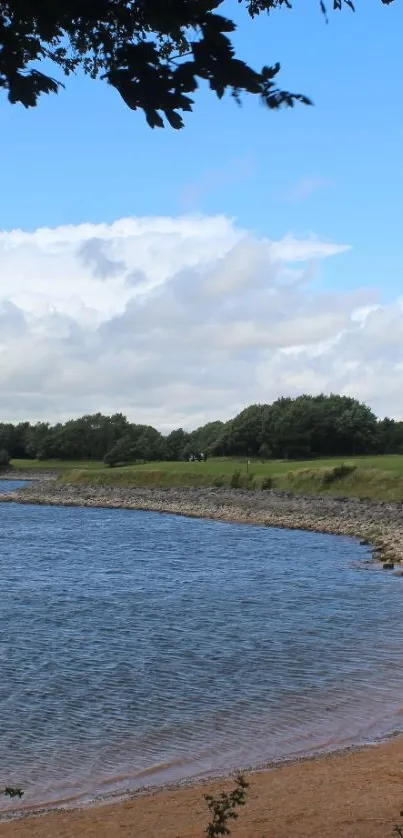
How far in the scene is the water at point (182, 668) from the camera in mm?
11602

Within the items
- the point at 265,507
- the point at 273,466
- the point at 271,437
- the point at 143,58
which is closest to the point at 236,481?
the point at 273,466

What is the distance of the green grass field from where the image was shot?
222 feet

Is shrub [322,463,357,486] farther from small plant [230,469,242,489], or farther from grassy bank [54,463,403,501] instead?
small plant [230,469,242,489]

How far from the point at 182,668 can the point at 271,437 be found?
11363cm

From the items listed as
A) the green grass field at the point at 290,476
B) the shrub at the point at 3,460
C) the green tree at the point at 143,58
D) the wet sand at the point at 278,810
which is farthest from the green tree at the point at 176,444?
the green tree at the point at 143,58

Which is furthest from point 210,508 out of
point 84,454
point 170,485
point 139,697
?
point 84,454

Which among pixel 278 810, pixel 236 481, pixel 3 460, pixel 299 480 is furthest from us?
pixel 3 460

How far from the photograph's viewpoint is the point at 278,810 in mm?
8812

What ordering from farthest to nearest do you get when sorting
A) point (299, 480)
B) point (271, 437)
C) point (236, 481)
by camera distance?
point (271, 437) < point (236, 481) < point (299, 480)

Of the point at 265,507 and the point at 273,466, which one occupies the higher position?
the point at 273,466

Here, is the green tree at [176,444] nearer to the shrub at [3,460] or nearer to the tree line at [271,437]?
the tree line at [271,437]

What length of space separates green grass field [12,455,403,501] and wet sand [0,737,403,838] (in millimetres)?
53950

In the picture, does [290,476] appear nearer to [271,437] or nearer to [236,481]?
[236,481]

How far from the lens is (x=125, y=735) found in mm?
12453
